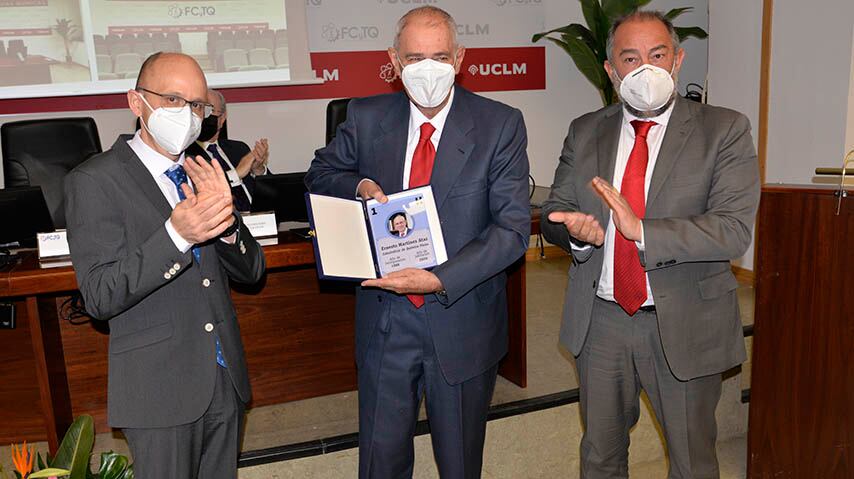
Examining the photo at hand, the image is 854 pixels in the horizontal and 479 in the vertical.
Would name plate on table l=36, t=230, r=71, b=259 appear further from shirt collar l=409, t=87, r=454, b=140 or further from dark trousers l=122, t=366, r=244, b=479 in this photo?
shirt collar l=409, t=87, r=454, b=140

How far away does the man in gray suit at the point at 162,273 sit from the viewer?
1552 millimetres

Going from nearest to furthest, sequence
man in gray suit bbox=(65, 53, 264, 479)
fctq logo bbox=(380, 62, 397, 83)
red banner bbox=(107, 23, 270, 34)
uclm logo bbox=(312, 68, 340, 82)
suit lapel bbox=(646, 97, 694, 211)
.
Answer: man in gray suit bbox=(65, 53, 264, 479) → suit lapel bbox=(646, 97, 694, 211) → red banner bbox=(107, 23, 270, 34) → uclm logo bbox=(312, 68, 340, 82) → fctq logo bbox=(380, 62, 397, 83)

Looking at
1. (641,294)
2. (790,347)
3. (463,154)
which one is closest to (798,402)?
(790,347)

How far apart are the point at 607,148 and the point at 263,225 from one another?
1.38 m

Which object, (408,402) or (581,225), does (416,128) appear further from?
(408,402)

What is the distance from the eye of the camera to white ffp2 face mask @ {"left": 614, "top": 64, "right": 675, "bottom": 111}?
1.87 m

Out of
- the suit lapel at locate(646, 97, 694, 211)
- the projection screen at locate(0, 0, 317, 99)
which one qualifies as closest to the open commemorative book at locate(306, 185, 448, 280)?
the suit lapel at locate(646, 97, 694, 211)

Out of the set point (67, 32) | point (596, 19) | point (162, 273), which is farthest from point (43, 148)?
point (596, 19)

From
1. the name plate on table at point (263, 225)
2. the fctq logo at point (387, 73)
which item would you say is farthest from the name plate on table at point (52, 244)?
the fctq logo at point (387, 73)

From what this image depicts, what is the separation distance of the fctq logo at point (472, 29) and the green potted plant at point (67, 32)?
2.74 metres

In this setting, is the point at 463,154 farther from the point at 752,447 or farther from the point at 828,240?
the point at 752,447

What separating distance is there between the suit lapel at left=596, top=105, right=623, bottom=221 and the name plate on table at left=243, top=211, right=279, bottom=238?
1.33 metres

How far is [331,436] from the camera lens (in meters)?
2.77

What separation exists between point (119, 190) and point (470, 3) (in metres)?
4.58
